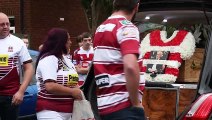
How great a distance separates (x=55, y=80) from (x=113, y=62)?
1.48m

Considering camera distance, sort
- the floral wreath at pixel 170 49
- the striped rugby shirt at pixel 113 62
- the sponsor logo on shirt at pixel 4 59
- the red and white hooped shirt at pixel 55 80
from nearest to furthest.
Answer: the striped rugby shirt at pixel 113 62 → the red and white hooped shirt at pixel 55 80 → the sponsor logo on shirt at pixel 4 59 → the floral wreath at pixel 170 49

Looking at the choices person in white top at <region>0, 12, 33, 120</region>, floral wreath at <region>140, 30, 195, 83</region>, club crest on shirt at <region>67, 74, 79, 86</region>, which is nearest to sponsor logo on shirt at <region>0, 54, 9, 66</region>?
person in white top at <region>0, 12, 33, 120</region>

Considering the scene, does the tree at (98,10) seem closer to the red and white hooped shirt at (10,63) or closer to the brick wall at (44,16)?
the brick wall at (44,16)

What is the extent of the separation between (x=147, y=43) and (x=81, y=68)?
374cm

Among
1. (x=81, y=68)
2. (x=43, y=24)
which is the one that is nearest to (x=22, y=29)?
(x=43, y=24)

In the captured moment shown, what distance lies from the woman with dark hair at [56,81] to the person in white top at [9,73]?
0.69 m

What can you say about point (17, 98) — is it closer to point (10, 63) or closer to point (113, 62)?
point (10, 63)

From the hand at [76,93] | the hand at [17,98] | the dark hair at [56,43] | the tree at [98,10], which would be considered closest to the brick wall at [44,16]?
the tree at [98,10]

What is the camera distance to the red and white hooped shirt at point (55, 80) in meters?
5.07

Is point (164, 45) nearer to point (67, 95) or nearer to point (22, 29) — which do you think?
point (67, 95)

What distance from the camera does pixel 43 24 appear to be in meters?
18.9

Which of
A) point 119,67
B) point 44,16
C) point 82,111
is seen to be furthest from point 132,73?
point 44,16

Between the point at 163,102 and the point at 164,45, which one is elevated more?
the point at 164,45

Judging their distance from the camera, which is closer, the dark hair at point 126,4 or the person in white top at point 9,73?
the dark hair at point 126,4
